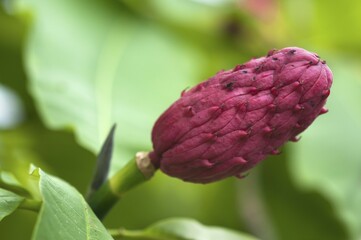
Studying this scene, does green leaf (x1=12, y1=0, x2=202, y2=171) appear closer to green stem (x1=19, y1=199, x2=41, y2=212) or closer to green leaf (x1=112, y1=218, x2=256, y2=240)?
green leaf (x1=112, y1=218, x2=256, y2=240)

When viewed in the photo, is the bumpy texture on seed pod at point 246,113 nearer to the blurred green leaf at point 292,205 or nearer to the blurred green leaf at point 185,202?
the blurred green leaf at point 185,202

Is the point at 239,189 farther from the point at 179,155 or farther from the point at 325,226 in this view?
the point at 179,155

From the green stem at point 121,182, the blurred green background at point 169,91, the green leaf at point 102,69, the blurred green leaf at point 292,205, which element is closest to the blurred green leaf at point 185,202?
the blurred green background at point 169,91

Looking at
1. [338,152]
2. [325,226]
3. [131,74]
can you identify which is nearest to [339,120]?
[338,152]

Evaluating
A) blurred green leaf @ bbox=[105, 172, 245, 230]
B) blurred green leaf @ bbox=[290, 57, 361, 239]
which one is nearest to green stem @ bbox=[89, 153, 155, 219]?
blurred green leaf @ bbox=[290, 57, 361, 239]

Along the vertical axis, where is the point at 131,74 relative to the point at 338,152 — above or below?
above
